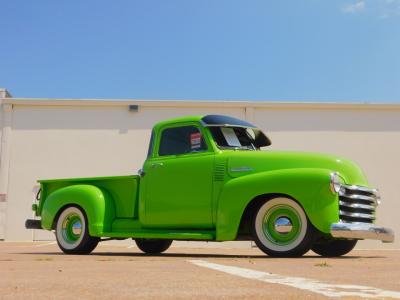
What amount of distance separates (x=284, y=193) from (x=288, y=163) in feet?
1.83

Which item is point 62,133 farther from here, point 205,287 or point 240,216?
point 205,287

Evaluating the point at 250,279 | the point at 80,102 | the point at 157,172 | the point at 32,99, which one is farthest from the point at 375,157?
the point at 250,279

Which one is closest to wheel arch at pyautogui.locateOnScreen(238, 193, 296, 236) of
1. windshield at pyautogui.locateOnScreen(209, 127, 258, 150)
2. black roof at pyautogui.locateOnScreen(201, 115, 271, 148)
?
windshield at pyautogui.locateOnScreen(209, 127, 258, 150)

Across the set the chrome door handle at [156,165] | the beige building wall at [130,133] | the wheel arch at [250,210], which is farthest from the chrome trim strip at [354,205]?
the beige building wall at [130,133]

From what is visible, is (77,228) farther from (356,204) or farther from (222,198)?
(356,204)

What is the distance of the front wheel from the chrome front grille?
483mm

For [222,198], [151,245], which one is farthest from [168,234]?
[151,245]

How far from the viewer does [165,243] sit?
10.7 meters

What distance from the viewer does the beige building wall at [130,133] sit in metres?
19.7

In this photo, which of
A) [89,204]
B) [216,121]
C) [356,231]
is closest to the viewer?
[356,231]

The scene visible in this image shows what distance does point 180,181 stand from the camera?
8.66 metres

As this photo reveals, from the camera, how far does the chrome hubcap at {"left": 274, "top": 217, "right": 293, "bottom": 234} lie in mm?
7629

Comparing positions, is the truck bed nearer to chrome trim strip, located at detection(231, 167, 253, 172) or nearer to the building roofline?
chrome trim strip, located at detection(231, 167, 253, 172)

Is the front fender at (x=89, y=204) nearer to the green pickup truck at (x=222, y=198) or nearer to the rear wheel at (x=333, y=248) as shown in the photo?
the green pickup truck at (x=222, y=198)
